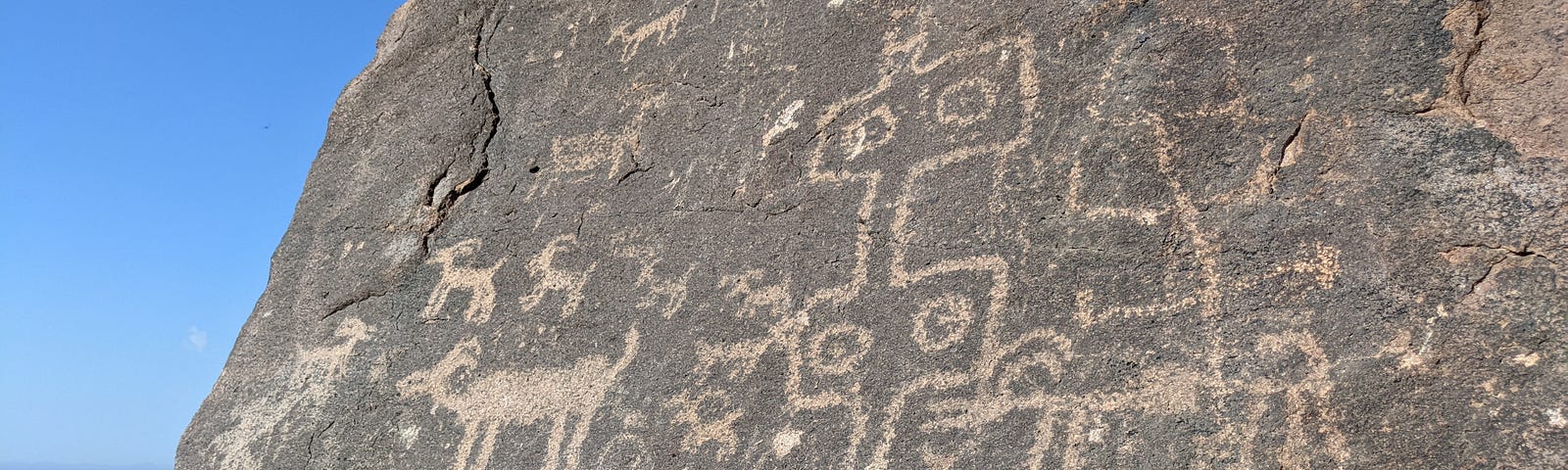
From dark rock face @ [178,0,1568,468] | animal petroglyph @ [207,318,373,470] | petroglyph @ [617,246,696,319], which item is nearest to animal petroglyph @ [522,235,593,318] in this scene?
dark rock face @ [178,0,1568,468]

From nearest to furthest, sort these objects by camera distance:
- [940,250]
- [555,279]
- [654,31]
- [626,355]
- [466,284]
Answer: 1. [940,250]
2. [626,355]
3. [555,279]
4. [466,284]
5. [654,31]

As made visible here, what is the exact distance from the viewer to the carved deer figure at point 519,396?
209cm

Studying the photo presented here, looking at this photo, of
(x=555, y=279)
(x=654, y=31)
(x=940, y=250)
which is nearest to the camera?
(x=940, y=250)

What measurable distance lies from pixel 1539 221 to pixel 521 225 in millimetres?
1723

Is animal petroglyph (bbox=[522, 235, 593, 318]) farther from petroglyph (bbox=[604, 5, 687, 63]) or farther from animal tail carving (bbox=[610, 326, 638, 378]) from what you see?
petroglyph (bbox=[604, 5, 687, 63])

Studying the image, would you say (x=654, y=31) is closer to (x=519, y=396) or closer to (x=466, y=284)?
(x=466, y=284)

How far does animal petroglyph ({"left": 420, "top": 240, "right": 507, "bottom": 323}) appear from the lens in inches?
92.0

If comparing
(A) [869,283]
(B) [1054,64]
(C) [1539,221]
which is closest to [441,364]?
(A) [869,283]

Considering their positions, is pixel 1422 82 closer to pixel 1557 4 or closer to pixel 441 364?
pixel 1557 4

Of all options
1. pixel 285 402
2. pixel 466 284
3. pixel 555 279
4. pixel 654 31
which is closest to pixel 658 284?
pixel 555 279

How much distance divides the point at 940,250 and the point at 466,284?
3.32 feet

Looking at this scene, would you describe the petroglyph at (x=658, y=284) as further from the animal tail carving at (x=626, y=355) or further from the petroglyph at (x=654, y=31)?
the petroglyph at (x=654, y=31)

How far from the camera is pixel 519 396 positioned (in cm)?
218

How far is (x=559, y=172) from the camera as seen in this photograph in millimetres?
2441
